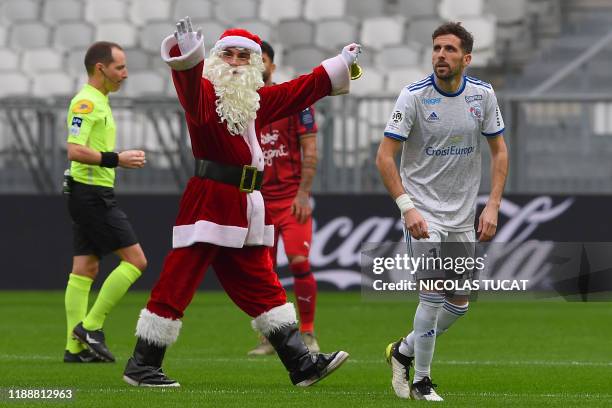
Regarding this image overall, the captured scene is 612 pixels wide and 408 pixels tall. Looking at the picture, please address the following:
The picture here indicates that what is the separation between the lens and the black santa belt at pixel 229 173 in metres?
8.05

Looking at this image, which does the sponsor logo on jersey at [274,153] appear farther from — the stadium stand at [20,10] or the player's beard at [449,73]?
the stadium stand at [20,10]

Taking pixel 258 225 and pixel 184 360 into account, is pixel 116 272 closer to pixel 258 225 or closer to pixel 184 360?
pixel 184 360

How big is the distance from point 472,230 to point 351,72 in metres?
1.12

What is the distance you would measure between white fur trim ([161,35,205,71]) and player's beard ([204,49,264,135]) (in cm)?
41

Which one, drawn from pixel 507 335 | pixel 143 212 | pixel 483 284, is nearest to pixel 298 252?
pixel 483 284

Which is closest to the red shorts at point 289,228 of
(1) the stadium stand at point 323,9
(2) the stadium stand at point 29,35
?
(1) the stadium stand at point 323,9

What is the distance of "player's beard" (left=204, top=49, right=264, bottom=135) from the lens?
797 centimetres

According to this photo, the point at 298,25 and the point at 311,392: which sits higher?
the point at 298,25

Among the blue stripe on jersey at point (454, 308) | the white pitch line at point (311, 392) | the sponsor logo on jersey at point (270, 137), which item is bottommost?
the white pitch line at point (311, 392)

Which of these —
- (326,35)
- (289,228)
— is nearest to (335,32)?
(326,35)

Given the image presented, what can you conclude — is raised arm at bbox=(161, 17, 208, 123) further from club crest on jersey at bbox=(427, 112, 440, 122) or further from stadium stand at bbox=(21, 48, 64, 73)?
stadium stand at bbox=(21, 48, 64, 73)

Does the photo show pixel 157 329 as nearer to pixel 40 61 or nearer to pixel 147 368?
pixel 147 368

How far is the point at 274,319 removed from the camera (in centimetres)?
823

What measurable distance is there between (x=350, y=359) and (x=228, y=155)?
9.20ft
